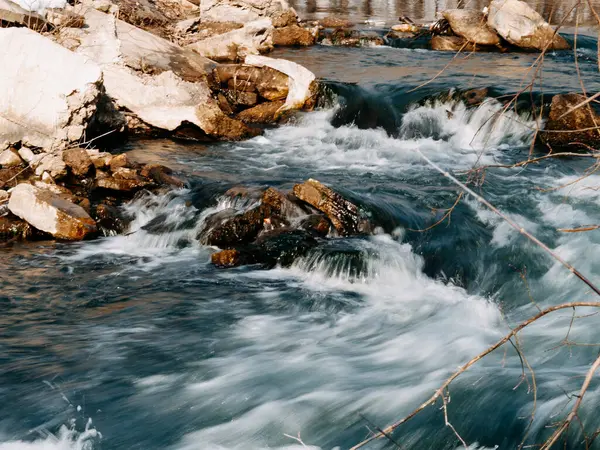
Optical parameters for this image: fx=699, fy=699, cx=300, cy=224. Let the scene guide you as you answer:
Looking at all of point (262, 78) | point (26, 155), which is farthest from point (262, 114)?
point (26, 155)

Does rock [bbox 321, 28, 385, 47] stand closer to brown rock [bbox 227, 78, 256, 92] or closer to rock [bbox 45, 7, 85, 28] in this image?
brown rock [bbox 227, 78, 256, 92]

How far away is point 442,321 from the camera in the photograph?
522cm

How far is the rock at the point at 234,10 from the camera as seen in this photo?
617 inches

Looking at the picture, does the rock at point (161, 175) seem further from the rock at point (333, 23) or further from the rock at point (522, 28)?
the rock at point (333, 23)

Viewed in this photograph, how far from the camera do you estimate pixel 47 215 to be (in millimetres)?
6719

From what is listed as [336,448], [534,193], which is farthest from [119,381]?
[534,193]

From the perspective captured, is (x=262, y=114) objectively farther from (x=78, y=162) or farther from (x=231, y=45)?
(x=78, y=162)

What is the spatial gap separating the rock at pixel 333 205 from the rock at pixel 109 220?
179 cm

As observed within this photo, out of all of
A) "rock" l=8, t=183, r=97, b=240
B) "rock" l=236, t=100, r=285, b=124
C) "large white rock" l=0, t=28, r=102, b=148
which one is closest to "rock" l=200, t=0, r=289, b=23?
"rock" l=236, t=100, r=285, b=124

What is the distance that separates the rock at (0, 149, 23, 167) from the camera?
787cm

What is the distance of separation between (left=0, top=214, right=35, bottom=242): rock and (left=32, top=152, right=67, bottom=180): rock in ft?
3.34

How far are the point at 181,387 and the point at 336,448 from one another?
43.7 inches

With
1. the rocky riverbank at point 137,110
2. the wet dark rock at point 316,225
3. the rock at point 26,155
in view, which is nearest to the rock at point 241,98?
the rocky riverbank at point 137,110

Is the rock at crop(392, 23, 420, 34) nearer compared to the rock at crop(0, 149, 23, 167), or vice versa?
Result: the rock at crop(0, 149, 23, 167)
